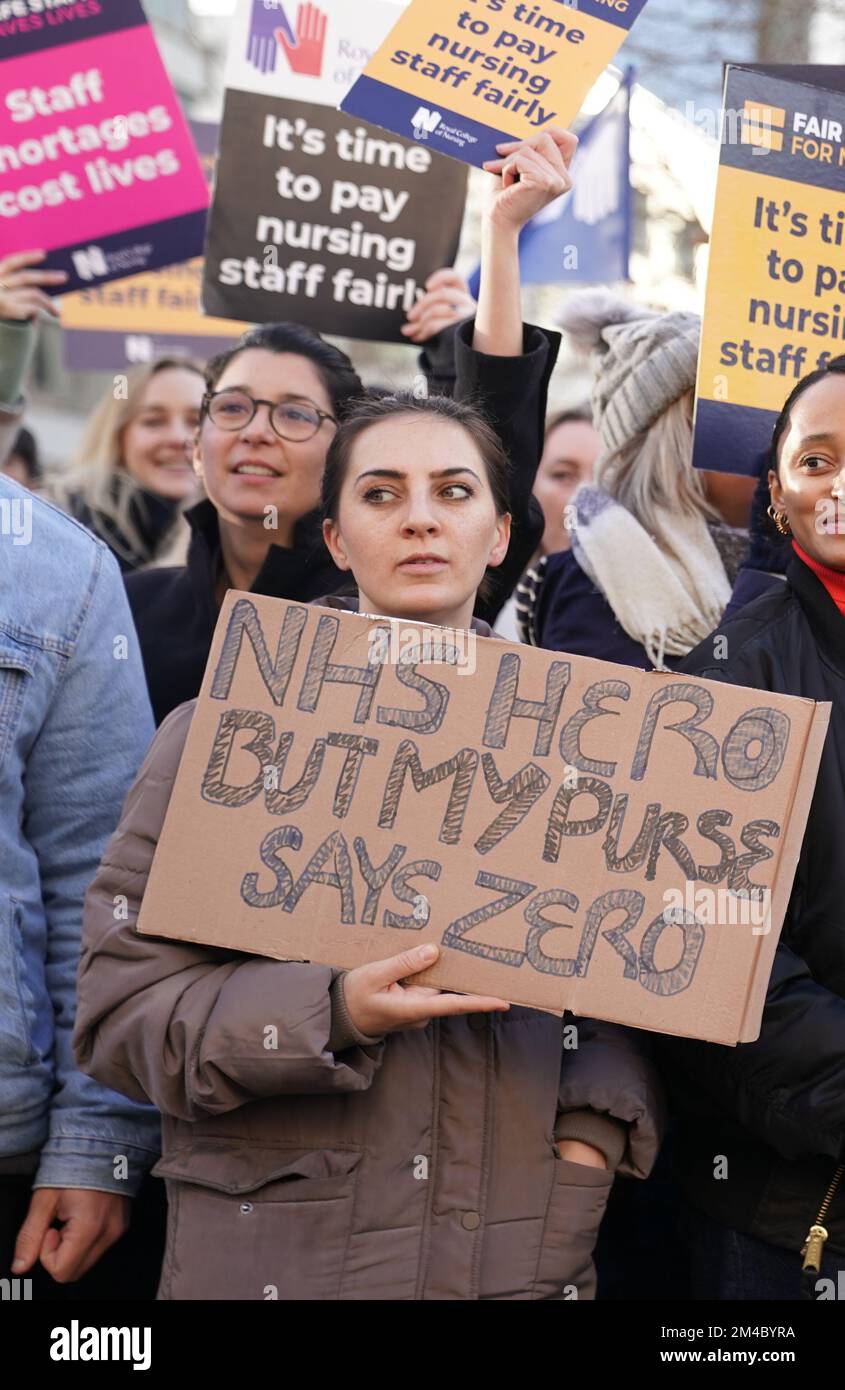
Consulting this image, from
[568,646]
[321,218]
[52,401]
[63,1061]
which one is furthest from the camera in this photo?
[52,401]

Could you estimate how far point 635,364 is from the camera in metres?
3.39

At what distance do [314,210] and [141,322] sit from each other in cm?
213

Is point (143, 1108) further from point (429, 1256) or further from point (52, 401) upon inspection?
→ point (52, 401)

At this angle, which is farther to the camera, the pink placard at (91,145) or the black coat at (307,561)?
the pink placard at (91,145)

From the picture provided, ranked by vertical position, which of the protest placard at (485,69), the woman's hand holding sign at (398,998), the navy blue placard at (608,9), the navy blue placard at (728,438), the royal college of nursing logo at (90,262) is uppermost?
the navy blue placard at (608,9)

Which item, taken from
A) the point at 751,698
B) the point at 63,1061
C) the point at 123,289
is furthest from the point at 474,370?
the point at 123,289

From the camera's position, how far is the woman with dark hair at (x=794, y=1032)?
2217mm

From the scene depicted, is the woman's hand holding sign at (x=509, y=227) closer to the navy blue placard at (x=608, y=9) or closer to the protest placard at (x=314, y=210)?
the navy blue placard at (x=608, y=9)

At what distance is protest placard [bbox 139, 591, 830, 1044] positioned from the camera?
213cm

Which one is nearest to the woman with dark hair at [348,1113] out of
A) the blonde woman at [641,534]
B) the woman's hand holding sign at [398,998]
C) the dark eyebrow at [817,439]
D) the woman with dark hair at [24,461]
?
the woman's hand holding sign at [398,998]

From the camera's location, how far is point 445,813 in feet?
7.16

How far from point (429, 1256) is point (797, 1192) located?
0.57m

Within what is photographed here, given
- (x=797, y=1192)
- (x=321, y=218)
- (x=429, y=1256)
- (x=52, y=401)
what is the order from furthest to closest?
(x=52, y=401)
(x=321, y=218)
(x=797, y=1192)
(x=429, y=1256)

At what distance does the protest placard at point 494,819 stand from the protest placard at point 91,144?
2013mm
